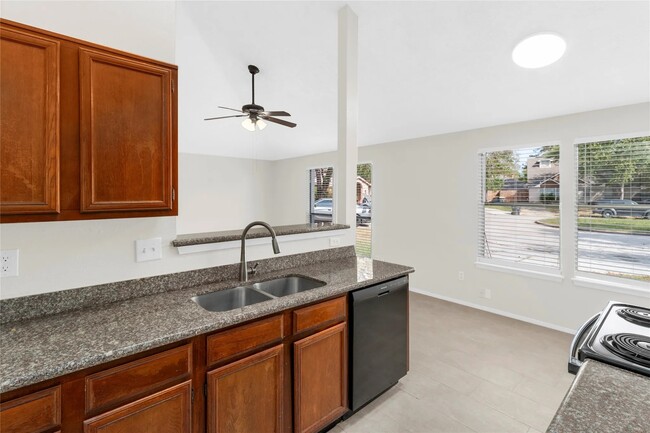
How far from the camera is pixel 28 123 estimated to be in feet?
3.97

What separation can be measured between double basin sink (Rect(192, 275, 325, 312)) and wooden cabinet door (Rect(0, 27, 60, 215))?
838mm

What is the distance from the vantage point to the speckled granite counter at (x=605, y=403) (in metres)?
0.68

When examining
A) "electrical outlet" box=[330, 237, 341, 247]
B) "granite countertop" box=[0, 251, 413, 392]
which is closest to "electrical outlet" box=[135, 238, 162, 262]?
"granite countertop" box=[0, 251, 413, 392]

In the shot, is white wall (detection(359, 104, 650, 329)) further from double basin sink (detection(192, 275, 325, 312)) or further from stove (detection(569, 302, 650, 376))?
double basin sink (detection(192, 275, 325, 312))

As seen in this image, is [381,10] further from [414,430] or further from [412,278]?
[412,278]

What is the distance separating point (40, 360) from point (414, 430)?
202cm

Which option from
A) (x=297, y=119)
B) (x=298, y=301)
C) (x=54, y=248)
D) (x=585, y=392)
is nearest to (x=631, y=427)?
(x=585, y=392)

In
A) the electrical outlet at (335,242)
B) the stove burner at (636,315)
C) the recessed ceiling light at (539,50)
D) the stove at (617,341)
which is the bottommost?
the stove at (617,341)

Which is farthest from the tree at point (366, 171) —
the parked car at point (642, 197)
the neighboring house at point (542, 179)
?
the parked car at point (642, 197)

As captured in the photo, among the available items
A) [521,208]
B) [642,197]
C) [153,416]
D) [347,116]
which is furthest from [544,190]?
[153,416]

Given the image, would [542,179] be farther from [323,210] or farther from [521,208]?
[323,210]

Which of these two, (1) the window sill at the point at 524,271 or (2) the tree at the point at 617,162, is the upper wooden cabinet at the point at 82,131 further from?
(2) the tree at the point at 617,162

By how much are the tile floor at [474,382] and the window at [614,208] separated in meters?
0.93

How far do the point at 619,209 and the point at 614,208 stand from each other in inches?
1.5
